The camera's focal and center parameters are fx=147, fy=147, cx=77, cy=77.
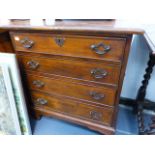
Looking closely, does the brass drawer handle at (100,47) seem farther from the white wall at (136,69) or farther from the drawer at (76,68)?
the white wall at (136,69)

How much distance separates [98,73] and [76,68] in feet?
0.50

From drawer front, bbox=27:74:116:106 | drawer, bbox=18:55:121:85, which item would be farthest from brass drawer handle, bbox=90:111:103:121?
drawer, bbox=18:55:121:85

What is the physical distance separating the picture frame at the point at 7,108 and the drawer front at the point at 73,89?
19cm

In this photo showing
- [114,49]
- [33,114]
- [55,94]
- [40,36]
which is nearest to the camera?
[114,49]

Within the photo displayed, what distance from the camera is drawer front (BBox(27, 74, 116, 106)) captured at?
1019 mm

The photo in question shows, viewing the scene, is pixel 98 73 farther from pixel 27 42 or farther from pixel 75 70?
pixel 27 42

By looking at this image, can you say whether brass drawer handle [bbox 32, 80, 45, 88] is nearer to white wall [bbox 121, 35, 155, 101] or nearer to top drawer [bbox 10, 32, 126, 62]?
top drawer [bbox 10, 32, 126, 62]

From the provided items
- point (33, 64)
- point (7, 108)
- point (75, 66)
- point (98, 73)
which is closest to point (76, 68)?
point (75, 66)

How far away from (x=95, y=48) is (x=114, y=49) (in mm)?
108

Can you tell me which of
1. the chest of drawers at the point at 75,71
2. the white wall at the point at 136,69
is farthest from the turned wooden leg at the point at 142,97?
the chest of drawers at the point at 75,71

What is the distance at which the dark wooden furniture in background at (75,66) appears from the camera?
83 cm
